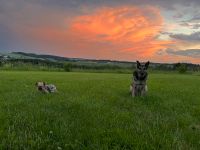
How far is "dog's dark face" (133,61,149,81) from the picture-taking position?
1745cm

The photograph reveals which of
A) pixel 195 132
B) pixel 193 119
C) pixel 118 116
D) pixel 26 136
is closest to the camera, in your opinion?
pixel 26 136

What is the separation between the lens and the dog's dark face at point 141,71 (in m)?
17.5

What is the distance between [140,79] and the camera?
18250 millimetres

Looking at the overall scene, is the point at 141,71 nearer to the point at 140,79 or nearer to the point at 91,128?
the point at 140,79

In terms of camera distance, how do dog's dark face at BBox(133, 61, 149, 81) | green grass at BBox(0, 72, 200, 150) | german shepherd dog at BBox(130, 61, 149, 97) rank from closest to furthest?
green grass at BBox(0, 72, 200, 150) < dog's dark face at BBox(133, 61, 149, 81) < german shepherd dog at BBox(130, 61, 149, 97)

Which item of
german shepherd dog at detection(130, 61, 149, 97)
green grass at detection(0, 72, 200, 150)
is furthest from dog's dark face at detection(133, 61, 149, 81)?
green grass at detection(0, 72, 200, 150)

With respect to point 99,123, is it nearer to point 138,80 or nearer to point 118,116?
point 118,116

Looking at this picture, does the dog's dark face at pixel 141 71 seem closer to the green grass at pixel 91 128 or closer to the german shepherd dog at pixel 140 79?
the german shepherd dog at pixel 140 79

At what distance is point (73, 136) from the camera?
8.27 metres

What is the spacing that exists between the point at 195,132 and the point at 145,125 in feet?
4.62

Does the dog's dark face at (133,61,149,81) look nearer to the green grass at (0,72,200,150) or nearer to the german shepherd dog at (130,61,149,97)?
the german shepherd dog at (130,61,149,97)

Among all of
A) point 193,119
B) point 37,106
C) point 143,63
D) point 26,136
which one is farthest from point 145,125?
point 143,63

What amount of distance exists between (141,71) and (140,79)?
2.34ft

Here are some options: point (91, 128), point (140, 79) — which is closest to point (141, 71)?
point (140, 79)
